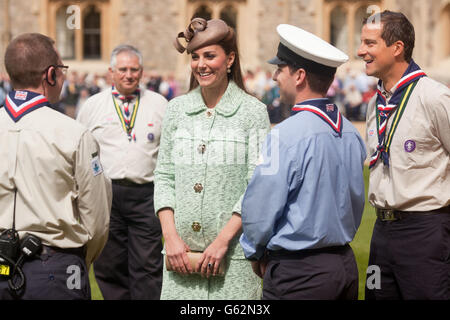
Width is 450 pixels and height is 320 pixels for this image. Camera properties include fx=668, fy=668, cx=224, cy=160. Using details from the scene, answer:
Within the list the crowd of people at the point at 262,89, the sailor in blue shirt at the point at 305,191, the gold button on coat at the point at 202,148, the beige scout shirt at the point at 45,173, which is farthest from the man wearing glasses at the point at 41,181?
the crowd of people at the point at 262,89

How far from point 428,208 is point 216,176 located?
3.94ft

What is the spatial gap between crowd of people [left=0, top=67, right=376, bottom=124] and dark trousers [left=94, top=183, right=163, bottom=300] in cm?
1302

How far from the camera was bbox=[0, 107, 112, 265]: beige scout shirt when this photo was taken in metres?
3.17

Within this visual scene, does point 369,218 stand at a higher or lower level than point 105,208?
lower

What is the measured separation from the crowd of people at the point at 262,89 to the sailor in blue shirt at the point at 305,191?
15033 millimetres

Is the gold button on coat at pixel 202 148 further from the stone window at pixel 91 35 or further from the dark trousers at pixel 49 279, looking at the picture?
the stone window at pixel 91 35

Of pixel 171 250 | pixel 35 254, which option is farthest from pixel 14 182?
pixel 171 250

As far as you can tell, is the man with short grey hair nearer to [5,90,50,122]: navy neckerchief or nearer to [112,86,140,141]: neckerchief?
[112,86,140,141]: neckerchief

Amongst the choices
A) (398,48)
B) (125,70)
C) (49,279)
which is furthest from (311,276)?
(125,70)

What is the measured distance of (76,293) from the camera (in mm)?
3268

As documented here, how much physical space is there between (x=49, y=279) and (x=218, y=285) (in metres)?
0.89

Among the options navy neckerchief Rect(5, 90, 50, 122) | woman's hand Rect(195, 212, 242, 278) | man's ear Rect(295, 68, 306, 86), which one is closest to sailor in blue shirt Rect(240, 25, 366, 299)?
man's ear Rect(295, 68, 306, 86)

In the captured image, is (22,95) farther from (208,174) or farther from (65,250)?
(208,174)
